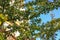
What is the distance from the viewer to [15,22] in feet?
15.7

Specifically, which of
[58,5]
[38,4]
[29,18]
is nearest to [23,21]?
[29,18]

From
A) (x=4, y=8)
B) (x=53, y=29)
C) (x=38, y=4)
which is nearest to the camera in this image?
(x=4, y=8)

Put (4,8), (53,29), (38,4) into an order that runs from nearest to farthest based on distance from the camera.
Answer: (4,8) < (38,4) < (53,29)

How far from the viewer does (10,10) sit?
4609 mm

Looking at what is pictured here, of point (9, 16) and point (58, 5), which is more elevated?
point (58, 5)

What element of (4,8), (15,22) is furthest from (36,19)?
(4,8)

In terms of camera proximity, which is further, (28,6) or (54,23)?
(54,23)

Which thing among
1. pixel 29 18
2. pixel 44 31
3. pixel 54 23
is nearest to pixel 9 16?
pixel 29 18

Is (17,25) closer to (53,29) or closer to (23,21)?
(23,21)

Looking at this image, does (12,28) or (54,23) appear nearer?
(12,28)

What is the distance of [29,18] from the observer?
4.89 meters

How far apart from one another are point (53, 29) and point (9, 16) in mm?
1177

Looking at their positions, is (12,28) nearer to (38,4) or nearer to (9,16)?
(9,16)

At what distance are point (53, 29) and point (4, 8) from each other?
4.33ft
